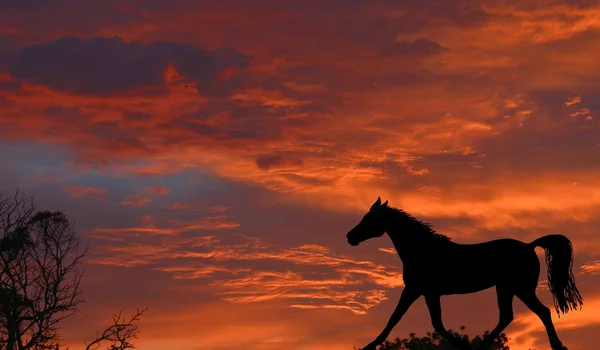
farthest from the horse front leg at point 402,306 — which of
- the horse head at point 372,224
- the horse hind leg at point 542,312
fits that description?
the horse hind leg at point 542,312

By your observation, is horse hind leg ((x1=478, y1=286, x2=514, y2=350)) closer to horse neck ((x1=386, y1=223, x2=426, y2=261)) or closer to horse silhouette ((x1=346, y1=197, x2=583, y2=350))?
horse silhouette ((x1=346, y1=197, x2=583, y2=350))

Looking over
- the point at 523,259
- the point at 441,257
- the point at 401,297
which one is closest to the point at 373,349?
the point at 401,297

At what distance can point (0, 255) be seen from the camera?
4084 centimetres

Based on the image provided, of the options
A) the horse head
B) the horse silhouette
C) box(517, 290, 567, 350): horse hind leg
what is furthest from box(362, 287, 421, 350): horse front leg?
box(517, 290, 567, 350): horse hind leg

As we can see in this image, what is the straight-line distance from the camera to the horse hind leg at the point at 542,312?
53.2ft

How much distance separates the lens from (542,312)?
1661cm

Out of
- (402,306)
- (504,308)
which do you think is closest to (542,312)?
(504,308)

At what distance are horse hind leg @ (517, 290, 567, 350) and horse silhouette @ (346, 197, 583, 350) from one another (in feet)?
0.06

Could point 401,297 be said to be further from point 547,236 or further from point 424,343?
point 424,343

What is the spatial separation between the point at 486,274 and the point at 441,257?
910 millimetres

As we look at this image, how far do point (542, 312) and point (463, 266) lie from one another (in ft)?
5.56

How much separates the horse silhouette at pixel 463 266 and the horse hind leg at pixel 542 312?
19 mm

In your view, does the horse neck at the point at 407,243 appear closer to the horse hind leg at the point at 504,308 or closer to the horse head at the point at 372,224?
the horse head at the point at 372,224

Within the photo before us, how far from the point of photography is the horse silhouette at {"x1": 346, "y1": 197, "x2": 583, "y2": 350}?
55.0 feet
